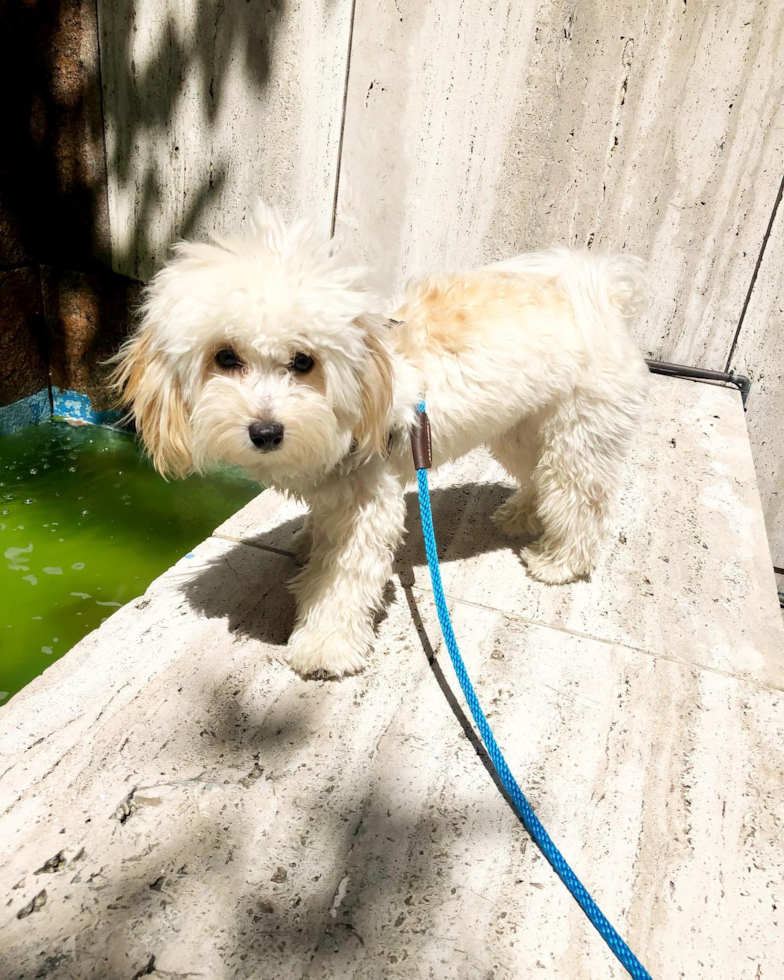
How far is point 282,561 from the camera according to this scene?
2.75m

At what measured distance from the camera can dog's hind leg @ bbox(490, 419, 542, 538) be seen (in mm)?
2832

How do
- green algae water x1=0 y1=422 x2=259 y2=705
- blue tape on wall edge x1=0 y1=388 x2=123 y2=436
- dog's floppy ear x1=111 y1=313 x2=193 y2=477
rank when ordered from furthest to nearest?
blue tape on wall edge x1=0 y1=388 x2=123 y2=436, green algae water x1=0 y1=422 x2=259 y2=705, dog's floppy ear x1=111 y1=313 x2=193 y2=477

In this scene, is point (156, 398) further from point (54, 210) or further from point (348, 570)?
point (54, 210)

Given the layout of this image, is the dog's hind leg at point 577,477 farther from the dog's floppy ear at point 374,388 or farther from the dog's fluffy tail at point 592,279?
the dog's floppy ear at point 374,388

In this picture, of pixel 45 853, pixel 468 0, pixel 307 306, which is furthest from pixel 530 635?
pixel 468 0

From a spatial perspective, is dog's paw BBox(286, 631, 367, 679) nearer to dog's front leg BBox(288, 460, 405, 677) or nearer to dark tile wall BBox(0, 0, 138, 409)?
dog's front leg BBox(288, 460, 405, 677)

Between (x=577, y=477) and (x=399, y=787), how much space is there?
132cm

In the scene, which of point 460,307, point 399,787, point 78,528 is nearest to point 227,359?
point 460,307

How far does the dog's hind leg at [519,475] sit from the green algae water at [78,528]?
6.23ft

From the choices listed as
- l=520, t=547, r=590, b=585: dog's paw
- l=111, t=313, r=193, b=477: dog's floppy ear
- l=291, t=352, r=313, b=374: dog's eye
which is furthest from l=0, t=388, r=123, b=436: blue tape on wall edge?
l=291, t=352, r=313, b=374: dog's eye

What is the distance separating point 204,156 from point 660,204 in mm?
2837

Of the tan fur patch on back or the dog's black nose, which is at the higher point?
the tan fur patch on back

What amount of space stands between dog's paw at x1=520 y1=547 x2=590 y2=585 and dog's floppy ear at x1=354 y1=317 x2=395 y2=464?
106 centimetres

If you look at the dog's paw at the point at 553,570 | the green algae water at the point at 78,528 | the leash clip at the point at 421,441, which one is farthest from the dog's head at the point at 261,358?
the green algae water at the point at 78,528
